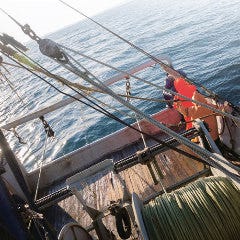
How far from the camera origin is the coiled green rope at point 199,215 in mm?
4602

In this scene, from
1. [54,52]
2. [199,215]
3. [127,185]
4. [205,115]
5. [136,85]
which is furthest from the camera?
[136,85]

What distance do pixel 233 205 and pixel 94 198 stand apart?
532 cm

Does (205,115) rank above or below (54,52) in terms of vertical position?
below

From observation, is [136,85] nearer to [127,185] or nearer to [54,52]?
[127,185]

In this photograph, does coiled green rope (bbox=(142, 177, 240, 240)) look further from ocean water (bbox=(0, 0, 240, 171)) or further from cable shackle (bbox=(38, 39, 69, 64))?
ocean water (bbox=(0, 0, 240, 171))

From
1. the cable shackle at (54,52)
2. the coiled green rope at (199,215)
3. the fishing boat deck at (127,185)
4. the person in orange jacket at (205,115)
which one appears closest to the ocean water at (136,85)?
the fishing boat deck at (127,185)

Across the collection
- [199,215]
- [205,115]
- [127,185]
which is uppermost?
[199,215]

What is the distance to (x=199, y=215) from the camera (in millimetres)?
4680

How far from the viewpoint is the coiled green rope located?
4.60 metres

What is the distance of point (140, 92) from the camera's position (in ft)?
81.9

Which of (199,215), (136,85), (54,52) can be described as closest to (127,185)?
(199,215)

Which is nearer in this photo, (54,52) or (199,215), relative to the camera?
(54,52)

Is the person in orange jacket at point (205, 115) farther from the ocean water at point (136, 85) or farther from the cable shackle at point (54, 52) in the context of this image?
the cable shackle at point (54, 52)

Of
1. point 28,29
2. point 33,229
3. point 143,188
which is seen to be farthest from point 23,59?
point 143,188
